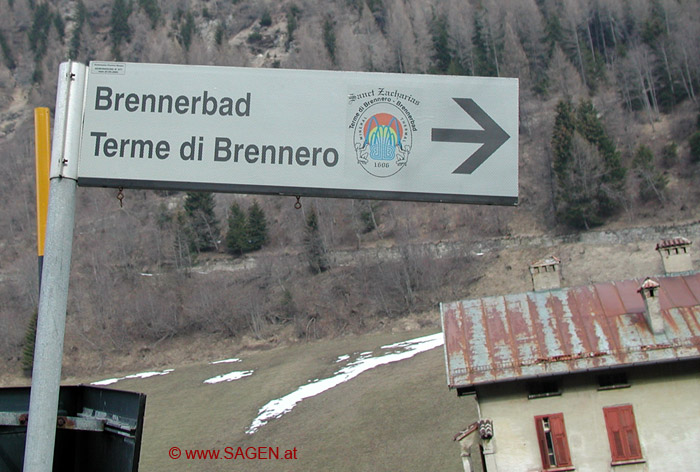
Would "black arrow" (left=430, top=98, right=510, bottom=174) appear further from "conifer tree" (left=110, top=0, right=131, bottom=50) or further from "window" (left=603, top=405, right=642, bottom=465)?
"conifer tree" (left=110, top=0, right=131, bottom=50)

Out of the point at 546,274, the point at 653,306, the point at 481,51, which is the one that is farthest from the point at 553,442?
the point at 481,51

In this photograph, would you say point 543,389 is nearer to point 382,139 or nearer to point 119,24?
point 382,139

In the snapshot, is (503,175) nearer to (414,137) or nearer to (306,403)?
(414,137)

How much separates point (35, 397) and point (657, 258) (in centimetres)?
5285

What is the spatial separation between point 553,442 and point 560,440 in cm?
18

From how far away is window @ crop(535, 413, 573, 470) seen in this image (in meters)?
16.2

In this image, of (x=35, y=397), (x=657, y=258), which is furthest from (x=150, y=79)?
(x=657, y=258)

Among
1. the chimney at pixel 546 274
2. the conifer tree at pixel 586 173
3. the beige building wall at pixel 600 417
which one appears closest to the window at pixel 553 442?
the beige building wall at pixel 600 417

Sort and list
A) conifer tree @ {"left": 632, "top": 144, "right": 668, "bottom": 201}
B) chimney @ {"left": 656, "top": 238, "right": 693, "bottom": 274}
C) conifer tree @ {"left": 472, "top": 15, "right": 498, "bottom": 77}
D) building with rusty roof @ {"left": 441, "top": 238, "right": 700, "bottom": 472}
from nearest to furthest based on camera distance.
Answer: building with rusty roof @ {"left": 441, "top": 238, "right": 700, "bottom": 472} → chimney @ {"left": 656, "top": 238, "right": 693, "bottom": 274} → conifer tree @ {"left": 632, "top": 144, "right": 668, "bottom": 201} → conifer tree @ {"left": 472, "top": 15, "right": 498, "bottom": 77}

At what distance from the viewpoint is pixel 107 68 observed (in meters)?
3.39

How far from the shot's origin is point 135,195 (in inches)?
3497

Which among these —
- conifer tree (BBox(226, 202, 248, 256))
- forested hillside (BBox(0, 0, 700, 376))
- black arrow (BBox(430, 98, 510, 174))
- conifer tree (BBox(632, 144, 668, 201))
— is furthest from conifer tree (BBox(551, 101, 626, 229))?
black arrow (BBox(430, 98, 510, 174))

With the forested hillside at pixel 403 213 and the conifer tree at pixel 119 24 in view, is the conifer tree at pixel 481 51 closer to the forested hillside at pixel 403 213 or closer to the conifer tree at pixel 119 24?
the forested hillside at pixel 403 213

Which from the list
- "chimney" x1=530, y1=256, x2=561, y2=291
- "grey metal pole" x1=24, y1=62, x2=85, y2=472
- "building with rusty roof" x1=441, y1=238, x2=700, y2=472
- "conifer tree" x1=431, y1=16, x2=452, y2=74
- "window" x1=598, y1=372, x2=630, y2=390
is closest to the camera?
"grey metal pole" x1=24, y1=62, x2=85, y2=472
